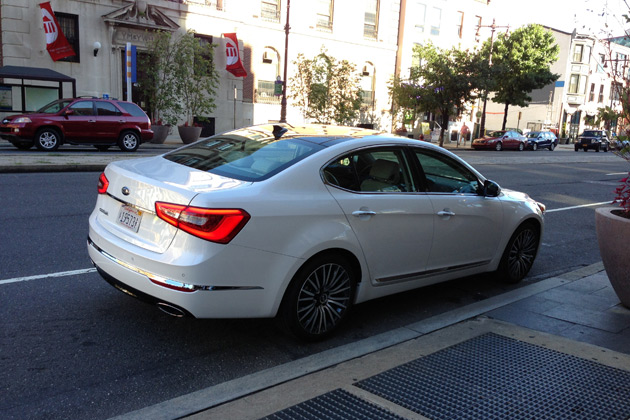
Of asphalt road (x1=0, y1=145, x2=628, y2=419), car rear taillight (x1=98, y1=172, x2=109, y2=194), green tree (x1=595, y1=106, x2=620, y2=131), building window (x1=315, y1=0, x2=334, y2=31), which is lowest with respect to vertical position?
asphalt road (x1=0, y1=145, x2=628, y2=419)

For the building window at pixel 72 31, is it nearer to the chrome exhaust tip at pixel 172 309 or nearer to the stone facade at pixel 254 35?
the stone facade at pixel 254 35

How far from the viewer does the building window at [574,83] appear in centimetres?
6491

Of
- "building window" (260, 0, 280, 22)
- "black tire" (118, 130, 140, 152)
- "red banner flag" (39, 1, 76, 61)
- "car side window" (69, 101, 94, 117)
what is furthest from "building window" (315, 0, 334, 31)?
"car side window" (69, 101, 94, 117)

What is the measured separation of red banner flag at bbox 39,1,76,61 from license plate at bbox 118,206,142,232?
23335 mm

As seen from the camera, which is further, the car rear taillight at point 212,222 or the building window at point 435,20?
the building window at point 435,20

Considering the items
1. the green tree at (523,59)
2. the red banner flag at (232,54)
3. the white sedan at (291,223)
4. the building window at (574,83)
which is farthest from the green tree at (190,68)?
the building window at (574,83)

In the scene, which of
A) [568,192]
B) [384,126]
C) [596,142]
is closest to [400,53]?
[384,126]

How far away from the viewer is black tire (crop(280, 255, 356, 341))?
3.89 m

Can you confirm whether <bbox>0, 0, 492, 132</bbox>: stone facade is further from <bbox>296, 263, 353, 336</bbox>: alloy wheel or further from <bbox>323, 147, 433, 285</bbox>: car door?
<bbox>296, 263, 353, 336</bbox>: alloy wheel

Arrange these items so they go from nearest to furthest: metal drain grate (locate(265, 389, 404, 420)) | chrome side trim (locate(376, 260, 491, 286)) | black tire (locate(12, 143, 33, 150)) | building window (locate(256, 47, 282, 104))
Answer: metal drain grate (locate(265, 389, 404, 420))
chrome side trim (locate(376, 260, 491, 286))
black tire (locate(12, 143, 33, 150))
building window (locate(256, 47, 282, 104))

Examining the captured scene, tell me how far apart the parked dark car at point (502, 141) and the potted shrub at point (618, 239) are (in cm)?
3734

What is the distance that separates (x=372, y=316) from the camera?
490cm

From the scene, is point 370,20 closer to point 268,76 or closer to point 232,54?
point 268,76

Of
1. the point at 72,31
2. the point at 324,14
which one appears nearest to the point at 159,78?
the point at 72,31
